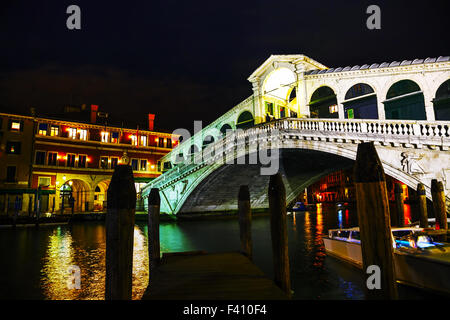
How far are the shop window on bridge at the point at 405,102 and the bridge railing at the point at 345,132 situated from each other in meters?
1.19

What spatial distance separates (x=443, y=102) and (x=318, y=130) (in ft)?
18.8

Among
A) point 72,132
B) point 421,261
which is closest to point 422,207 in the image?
point 421,261

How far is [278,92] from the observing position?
56.0 feet

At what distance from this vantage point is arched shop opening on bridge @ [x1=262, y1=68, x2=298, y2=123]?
51.8 feet

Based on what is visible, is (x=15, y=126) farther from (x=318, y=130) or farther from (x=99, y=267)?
(x=318, y=130)

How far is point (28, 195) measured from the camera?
2162cm

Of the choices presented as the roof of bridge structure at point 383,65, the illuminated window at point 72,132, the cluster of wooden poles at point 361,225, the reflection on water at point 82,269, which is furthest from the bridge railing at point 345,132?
the illuminated window at point 72,132

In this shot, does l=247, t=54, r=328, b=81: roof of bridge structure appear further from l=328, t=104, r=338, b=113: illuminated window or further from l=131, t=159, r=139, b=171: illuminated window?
l=131, t=159, r=139, b=171: illuminated window

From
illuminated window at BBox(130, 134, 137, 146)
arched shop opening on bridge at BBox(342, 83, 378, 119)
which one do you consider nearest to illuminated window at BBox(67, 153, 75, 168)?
illuminated window at BBox(130, 134, 137, 146)

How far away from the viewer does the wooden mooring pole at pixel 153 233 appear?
197 inches

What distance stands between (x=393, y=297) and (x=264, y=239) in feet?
28.5

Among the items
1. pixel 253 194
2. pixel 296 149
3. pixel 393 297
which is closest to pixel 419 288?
pixel 393 297

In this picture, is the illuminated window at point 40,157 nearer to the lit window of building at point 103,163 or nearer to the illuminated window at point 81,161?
the illuminated window at point 81,161
